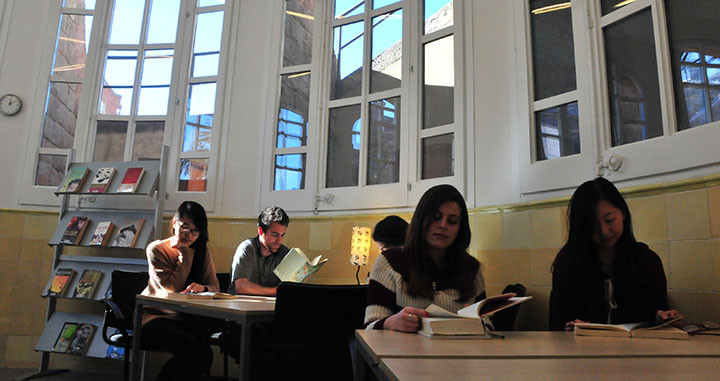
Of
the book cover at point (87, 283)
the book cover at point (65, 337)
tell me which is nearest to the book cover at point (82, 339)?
the book cover at point (65, 337)

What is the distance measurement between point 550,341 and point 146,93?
4.23 metres

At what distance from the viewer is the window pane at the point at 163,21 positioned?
458cm

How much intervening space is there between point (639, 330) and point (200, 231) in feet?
7.49

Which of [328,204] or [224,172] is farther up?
[224,172]

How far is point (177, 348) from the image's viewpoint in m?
2.51

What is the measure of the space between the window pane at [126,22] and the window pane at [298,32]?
148 centimetres

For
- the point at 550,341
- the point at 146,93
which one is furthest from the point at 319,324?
the point at 146,93

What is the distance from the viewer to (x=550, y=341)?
130 cm

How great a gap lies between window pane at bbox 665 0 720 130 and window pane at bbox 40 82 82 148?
4.57 m

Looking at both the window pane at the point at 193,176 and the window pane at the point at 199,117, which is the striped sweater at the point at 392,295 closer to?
the window pane at the point at 193,176

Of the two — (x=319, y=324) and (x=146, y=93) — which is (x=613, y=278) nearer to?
(x=319, y=324)

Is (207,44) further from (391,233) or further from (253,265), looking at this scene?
(391,233)

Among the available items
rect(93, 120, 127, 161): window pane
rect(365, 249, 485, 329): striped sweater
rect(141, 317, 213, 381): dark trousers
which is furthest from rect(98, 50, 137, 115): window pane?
rect(365, 249, 485, 329): striped sweater

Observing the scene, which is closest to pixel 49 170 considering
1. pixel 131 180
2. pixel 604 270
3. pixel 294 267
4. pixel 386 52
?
pixel 131 180
